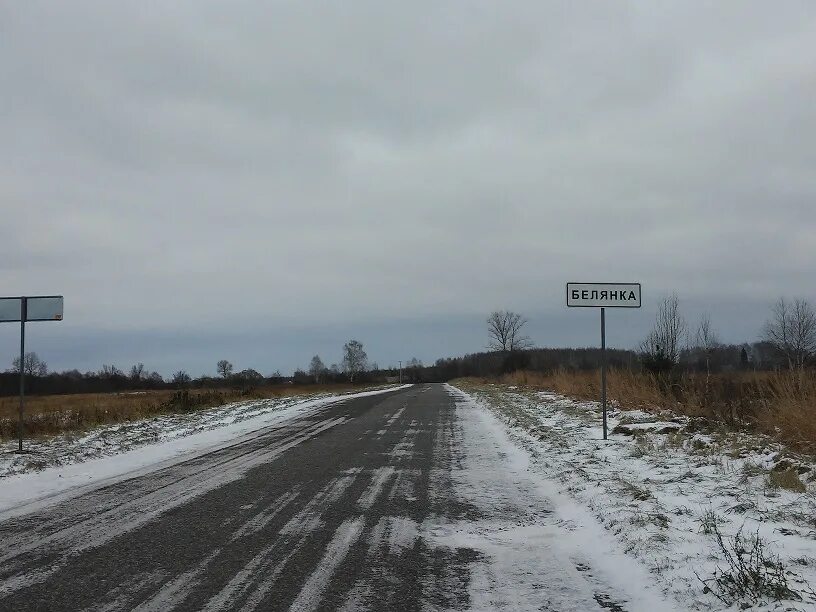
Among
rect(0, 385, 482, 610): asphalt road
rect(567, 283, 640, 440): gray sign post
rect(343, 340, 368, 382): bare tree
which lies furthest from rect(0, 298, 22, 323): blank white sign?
rect(343, 340, 368, 382): bare tree

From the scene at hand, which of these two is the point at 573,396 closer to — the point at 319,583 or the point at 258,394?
the point at 319,583

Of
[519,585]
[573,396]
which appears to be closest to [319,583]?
[519,585]

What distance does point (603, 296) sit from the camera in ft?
37.5

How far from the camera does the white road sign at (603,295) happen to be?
11.4 meters

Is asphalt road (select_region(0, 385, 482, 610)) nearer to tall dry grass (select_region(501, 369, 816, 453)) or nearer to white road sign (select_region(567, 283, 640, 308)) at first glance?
white road sign (select_region(567, 283, 640, 308))

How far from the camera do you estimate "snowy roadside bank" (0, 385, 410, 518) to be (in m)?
8.41

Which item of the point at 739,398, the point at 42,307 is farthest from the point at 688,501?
the point at 42,307

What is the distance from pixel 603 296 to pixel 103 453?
10.4 m

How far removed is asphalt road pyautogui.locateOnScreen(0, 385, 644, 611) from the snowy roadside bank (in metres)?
0.89

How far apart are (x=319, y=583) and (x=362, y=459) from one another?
19.5 ft

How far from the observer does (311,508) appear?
668 cm

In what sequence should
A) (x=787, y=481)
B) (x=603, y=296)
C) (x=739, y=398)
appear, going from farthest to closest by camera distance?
(x=739, y=398), (x=603, y=296), (x=787, y=481)

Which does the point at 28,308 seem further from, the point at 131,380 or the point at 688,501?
the point at 131,380

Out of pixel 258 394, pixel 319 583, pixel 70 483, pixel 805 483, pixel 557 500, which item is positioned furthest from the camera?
pixel 258 394
